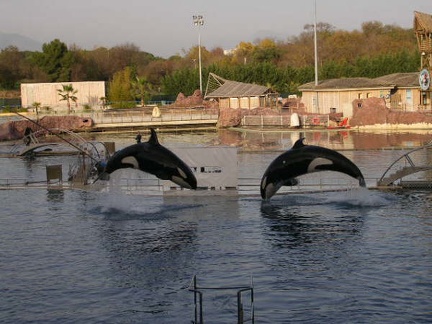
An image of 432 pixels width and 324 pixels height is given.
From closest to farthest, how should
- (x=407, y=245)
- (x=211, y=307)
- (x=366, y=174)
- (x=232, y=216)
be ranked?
(x=211, y=307), (x=407, y=245), (x=232, y=216), (x=366, y=174)

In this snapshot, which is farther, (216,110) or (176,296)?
(216,110)

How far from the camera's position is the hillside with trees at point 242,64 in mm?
107750

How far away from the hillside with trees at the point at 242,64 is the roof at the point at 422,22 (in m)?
28.6

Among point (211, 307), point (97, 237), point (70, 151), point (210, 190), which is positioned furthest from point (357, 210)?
point (70, 151)

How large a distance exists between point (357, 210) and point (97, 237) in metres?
11.6

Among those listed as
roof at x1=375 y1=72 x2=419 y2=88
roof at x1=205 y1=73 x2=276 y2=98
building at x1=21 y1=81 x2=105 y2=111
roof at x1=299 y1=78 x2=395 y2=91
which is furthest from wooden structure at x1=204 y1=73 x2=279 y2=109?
building at x1=21 y1=81 x2=105 y2=111

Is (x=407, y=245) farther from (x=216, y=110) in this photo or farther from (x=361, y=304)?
(x=216, y=110)

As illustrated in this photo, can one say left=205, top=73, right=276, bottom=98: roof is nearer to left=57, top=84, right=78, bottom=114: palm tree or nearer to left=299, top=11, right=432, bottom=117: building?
left=299, top=11, right=432, bottom=117: building

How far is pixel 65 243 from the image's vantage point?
28359mm

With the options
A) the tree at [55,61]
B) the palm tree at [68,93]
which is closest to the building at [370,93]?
the palm tree at [68,93]

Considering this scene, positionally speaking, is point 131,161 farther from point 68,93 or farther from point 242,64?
point 242,64

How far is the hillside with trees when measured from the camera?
108 meters

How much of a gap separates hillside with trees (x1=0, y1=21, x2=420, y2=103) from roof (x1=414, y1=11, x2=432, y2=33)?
28624 mm

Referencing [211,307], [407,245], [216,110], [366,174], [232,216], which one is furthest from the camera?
[216,110]
